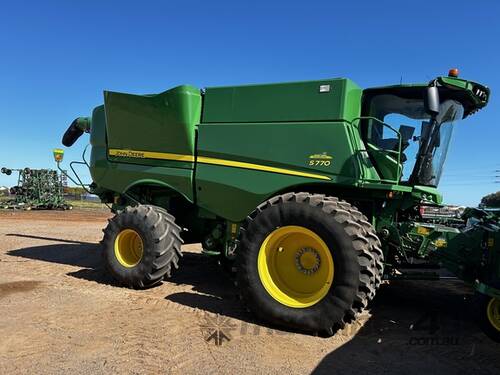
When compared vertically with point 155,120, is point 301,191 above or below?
below

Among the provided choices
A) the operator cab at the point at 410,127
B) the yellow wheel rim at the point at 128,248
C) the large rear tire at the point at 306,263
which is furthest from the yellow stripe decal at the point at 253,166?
A: the yellow wheel rim at the point at 128,248

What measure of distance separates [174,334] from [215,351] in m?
0.64

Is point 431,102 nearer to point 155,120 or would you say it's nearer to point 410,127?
point 410,127

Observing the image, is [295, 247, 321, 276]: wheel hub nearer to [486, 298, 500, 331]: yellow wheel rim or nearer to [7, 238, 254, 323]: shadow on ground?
[7, 238, 254, 323]: shadow on ground

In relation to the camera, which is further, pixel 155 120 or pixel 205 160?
pixel 155 120

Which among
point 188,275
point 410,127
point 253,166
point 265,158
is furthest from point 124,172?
point 410,127

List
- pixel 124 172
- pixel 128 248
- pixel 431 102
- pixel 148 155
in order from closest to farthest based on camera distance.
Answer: pixel 431 102, pixel 128 248, pixel 148 155, pixel 124 172

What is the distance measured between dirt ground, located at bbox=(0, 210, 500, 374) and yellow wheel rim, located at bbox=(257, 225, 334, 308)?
0.46 meters

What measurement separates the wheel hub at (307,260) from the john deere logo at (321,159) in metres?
1.15

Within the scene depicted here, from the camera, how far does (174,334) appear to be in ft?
16.1

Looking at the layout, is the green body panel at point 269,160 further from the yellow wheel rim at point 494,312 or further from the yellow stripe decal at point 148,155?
the yellow wheel rim at point 494,312

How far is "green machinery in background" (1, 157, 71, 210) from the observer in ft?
89.4

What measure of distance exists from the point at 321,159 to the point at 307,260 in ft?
4.37

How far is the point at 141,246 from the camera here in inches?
285
